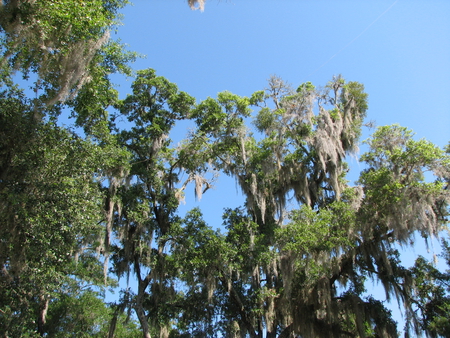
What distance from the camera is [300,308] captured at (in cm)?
1110

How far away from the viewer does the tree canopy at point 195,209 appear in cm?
814

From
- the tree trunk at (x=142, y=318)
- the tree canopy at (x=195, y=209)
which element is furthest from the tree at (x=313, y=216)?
the tree trunk at (x=142, y=318)

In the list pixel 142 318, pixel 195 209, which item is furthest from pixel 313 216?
pixel 142 318

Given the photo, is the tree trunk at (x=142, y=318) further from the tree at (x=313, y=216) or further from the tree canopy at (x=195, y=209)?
the tree at (x=313, y=216)

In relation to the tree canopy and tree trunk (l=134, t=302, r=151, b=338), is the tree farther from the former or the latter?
tree trunk (l=134, t=302, r=151, b=338)

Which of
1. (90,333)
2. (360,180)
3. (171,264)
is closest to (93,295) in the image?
(90,333)

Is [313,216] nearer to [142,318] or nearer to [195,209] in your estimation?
[195,209]

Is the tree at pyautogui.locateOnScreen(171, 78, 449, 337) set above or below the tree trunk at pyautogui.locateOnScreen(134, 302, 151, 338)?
above

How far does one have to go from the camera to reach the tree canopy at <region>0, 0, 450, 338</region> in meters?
8.14

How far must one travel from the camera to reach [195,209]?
12688mm

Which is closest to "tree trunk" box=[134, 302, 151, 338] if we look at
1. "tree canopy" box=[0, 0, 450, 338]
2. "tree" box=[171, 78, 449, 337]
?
"tree canopy" box=[0, 0, 450, 338]

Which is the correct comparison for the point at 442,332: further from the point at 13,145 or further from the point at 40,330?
the point at 40,330

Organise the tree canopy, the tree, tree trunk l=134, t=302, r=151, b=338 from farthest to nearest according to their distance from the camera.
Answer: tree trunk l=134, t=302, r=151, b=338, the tree, the tree canopy

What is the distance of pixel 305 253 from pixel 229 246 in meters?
2.52
